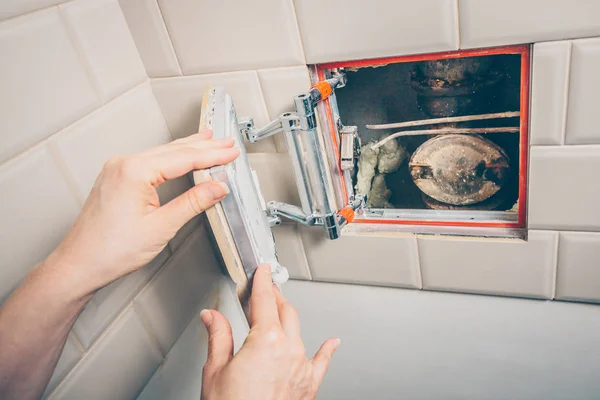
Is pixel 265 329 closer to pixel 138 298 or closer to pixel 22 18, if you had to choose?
pixel 138 298

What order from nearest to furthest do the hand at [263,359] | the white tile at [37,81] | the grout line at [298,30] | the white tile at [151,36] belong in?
the hand at [263,359] < the white tile at [37,81] < the grout line at [298,30] < the white tile at [151,36]

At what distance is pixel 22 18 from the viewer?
0.69m

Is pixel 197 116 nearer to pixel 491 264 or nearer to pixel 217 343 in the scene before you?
pixel 217 343

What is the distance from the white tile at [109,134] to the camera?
77 centimetres

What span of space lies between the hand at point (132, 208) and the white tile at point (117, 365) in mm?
249

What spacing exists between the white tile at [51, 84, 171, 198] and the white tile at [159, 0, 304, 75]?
153 millimetres

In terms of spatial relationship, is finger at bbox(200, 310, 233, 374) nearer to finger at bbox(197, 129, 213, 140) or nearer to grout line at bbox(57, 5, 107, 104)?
finger at bbox(197, 129, 213, 140)

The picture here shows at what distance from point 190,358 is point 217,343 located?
0.47 m

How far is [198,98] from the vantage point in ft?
3.11

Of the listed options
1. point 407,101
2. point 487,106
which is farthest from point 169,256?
→ point 487,106

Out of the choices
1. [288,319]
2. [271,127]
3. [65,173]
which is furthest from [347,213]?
[65,173]

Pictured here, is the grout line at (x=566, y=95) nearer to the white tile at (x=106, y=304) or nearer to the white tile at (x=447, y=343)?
the white tile at (x=447, y=343)

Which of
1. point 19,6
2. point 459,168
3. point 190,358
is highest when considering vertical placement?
point 19,6

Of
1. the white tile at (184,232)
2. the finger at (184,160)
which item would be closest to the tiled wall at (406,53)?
the white tile at (184,232)
